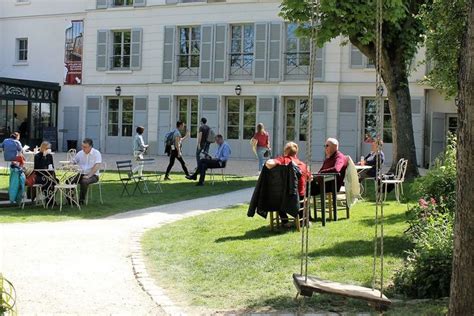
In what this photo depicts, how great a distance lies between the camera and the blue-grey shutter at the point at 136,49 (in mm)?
28906

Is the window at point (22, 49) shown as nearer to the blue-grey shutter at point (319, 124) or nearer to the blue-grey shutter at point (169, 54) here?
the blue-grey shutter at point (169, 54)

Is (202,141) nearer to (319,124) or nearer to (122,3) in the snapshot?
(319,124)

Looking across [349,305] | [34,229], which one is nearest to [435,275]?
[349,305]

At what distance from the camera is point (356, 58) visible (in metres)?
25.3

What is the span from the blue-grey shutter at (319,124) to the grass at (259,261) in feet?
51.8

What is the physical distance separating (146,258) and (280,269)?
5.23ft

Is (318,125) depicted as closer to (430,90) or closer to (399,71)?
(430,90)

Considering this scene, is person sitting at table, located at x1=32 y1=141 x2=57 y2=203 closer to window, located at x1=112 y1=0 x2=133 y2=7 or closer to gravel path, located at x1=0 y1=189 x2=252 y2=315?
gravel path, located at x1=0 y1=189 x2=252 y2=315

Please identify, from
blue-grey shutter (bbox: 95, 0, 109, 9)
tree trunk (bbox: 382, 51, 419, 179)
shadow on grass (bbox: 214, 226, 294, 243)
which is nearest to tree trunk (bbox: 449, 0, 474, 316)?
shadow on grass (bbox: 214, 226, 294, 243)

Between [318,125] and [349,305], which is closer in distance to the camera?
[349,305]

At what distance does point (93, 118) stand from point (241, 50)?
7.39 m

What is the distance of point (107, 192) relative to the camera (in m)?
13.8

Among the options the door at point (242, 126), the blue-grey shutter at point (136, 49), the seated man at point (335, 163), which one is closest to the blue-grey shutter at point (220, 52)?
the door at point (242, 126)

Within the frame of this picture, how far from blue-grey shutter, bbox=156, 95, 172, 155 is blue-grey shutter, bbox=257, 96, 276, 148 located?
13.4 ft
